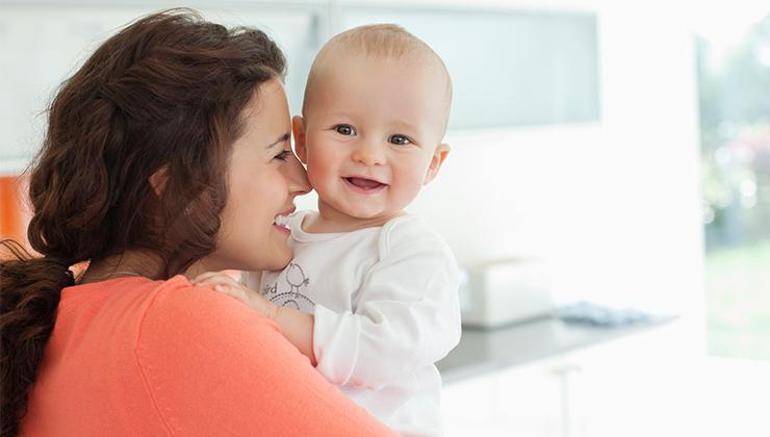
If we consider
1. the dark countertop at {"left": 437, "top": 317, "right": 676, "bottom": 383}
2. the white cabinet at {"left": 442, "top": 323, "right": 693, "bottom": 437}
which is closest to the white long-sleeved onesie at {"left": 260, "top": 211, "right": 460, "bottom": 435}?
the dark countertop at {"left": 437, "top": 317, "right": 676, "bottom": 383}

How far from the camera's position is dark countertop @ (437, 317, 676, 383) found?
11.1 ft

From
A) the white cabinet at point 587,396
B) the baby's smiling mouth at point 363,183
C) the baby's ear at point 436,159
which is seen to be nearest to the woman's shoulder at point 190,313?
the baby's smiling mouth at point 363,183

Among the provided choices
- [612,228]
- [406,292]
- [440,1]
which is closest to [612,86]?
[612,228]

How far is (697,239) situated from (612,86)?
0.72 metres

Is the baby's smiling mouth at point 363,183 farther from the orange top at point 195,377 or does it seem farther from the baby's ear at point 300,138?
the orange top at point 195,377

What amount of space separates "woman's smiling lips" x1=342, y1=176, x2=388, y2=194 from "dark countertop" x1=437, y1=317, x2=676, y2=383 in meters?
1.85

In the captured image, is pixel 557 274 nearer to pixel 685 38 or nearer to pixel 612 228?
pixel 612 228

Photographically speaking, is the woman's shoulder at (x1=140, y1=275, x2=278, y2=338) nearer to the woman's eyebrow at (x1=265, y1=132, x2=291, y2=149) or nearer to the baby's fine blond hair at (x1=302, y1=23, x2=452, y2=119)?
the woman's eyebrow at (x1=265, y1=132, x2=291, y2=149)

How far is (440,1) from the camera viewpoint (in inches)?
137

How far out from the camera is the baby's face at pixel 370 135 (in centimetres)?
141

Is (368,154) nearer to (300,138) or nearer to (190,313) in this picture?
(300,138)

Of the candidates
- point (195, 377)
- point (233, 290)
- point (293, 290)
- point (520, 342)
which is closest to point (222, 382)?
point (195, 377)

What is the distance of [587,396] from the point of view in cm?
416

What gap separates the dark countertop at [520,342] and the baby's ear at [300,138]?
1785 mm
